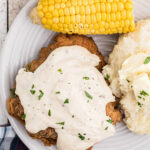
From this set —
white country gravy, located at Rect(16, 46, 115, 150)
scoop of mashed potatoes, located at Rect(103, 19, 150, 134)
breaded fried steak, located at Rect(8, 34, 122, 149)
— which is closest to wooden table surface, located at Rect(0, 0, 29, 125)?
breaded fried steak, located at Rect(8, 34, 122, 149)

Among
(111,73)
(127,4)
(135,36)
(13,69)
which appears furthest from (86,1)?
(13,69)

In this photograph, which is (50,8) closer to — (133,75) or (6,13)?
(6,13)

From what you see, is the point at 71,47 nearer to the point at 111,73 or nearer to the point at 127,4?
the point at 111,73

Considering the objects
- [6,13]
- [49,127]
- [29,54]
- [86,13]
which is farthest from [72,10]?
[49,127]

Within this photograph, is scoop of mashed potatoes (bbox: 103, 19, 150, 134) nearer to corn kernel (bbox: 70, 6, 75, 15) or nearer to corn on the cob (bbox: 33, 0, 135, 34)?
corn on the cob (bbox: 33, 0, 135, 34)

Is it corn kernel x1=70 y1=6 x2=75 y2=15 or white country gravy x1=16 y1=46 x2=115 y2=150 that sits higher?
corn kernel x1=70 y1=6 x2=75 y2=15
